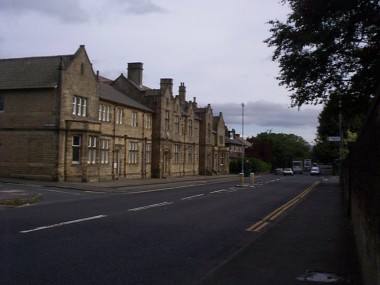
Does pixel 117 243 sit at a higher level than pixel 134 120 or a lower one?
lower

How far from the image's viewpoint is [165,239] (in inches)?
464

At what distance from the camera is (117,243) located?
10.9 meters

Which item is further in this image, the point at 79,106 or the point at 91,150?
the point at 91,150

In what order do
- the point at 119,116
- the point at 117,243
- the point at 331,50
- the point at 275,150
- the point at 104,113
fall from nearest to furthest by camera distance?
the point at 117,243
the point at 331,50
the point at 104,113
the point at 119,116
the point at 275,150

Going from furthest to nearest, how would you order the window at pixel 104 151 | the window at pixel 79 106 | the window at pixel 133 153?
the window at pixel 133 153
the window at pixel 104 151
the window at pixel 79 106

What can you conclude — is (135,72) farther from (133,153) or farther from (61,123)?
(61,123)

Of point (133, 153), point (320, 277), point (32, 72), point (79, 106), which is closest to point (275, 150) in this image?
point (133, 153)

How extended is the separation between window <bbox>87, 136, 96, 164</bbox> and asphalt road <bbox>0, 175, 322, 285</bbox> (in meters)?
21.0

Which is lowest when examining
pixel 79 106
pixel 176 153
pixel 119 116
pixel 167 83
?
pixel 176 153

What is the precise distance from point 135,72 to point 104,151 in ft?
61.4

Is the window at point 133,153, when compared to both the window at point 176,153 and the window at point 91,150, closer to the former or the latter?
the window at point 91,150

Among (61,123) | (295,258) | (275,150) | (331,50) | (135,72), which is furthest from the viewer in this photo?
(275,150)

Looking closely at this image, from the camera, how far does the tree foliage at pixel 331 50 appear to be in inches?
950

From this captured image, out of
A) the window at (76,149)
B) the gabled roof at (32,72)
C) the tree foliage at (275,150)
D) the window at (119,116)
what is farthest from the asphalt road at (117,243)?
the tree foliage at (275,150)
